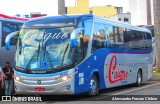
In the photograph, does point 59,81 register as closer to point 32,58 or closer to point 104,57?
point 32,58

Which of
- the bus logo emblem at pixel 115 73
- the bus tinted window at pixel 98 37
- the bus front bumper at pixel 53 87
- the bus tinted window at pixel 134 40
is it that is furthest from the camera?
the bus tinted window at pixel 134 40

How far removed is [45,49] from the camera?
656 inches

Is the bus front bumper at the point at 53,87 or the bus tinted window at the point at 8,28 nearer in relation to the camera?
the bus front bumper at the point at 53,87

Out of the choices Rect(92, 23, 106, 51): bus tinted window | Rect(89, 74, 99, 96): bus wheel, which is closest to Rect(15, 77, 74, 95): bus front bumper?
Rect(89, 74, 99, 96): bus wheel

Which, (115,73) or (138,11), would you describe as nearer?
(115,73)

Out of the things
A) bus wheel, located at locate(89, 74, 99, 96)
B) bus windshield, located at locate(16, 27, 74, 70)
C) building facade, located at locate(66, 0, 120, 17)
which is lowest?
bus wheel, located at locate(89, 74, 99, 96)

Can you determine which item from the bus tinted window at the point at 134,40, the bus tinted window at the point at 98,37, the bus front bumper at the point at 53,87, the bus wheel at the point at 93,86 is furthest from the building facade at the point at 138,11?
the bus front bumper at the point at 53,87

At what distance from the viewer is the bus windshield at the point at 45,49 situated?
53.9 ft

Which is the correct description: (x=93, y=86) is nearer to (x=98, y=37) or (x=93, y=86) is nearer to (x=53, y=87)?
(x=98, y=37)

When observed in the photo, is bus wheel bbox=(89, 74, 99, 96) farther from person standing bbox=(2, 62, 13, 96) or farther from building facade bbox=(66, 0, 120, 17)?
building facade bbox=(66, 0, 120, 17)

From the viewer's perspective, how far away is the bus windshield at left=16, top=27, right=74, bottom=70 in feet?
53.9

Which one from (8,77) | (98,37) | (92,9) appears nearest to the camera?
(8,77)

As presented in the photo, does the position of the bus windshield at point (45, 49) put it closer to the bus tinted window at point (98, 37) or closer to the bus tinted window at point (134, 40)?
the bus tinted window at point (98, 37)

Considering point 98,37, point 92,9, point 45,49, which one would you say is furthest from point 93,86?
point 92,9
